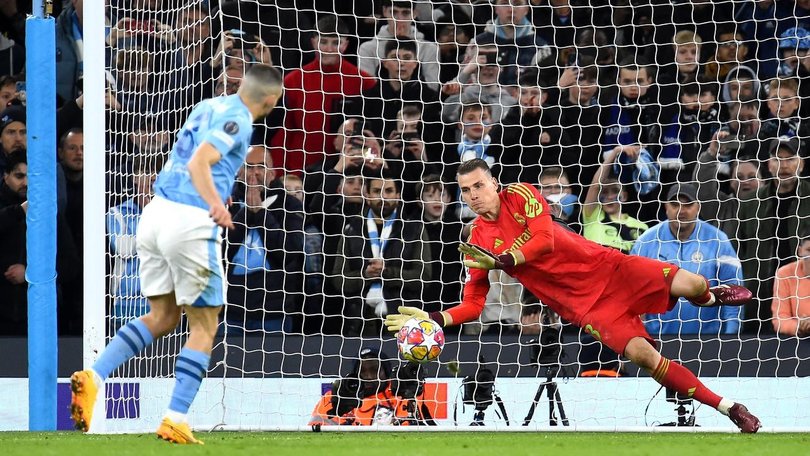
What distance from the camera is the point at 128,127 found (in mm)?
8078

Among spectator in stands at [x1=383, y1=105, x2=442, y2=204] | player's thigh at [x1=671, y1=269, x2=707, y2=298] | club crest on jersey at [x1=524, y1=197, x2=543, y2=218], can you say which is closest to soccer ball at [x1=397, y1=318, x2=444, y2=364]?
club crest on jersey at [x1=524, y1=197, x2=543, y2=218]

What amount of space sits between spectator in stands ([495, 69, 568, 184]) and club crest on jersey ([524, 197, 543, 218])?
2.36 meters

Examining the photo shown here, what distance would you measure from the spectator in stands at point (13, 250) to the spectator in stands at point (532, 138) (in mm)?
3615

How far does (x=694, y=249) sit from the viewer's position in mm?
8703

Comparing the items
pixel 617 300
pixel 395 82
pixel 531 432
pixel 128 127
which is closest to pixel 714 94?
pixel 395 82

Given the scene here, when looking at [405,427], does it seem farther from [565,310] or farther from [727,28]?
[727,28]

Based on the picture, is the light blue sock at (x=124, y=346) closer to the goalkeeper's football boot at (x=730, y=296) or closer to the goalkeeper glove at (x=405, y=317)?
the goalkeeper glove at (x=405, y=317)

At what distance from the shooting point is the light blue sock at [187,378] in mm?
5301

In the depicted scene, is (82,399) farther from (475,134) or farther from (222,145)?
(475,134)

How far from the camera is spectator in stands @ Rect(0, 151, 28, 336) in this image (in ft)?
28.9

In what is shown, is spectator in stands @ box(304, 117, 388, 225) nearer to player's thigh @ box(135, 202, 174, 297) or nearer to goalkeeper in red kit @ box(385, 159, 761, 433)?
goalkeeper in red kit @ box(385, 159, 761, 433)

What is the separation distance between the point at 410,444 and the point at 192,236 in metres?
1.43

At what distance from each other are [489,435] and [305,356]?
1.72 meters

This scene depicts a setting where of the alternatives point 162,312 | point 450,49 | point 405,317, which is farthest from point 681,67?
point 162,312
